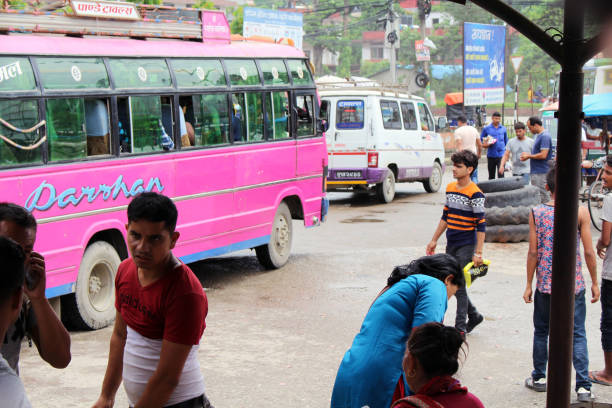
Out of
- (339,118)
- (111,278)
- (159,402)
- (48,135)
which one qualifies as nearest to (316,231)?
(339,118)

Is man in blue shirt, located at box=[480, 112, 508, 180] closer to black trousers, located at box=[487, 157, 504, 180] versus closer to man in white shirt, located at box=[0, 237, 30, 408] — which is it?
black trousers, located at box=[487, 157, 504, 180]

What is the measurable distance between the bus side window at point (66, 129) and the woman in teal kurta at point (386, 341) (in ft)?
16.2

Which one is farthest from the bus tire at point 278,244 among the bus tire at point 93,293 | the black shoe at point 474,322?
the black shoe at point 474,322

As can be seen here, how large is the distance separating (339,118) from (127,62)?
9403mm

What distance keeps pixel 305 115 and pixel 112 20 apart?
3596 millimetres

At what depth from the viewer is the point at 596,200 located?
1477 centimetres

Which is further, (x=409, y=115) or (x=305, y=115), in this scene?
(x=409, y=115)

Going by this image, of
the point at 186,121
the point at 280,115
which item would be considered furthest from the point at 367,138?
the point at 186,121

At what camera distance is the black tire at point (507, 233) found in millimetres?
12617

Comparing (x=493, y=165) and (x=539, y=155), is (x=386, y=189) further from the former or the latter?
(x=539, y=155)

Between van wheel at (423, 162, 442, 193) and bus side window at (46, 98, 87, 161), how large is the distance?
13.3 m

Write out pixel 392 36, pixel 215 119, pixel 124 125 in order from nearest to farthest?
1. pixel 124 125
2. pixel 215 119
3. pixel 392 36

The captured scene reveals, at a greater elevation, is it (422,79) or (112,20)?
(112,20)

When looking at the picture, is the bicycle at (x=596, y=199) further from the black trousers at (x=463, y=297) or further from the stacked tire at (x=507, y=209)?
the black trousers at (x=463, y=297)
